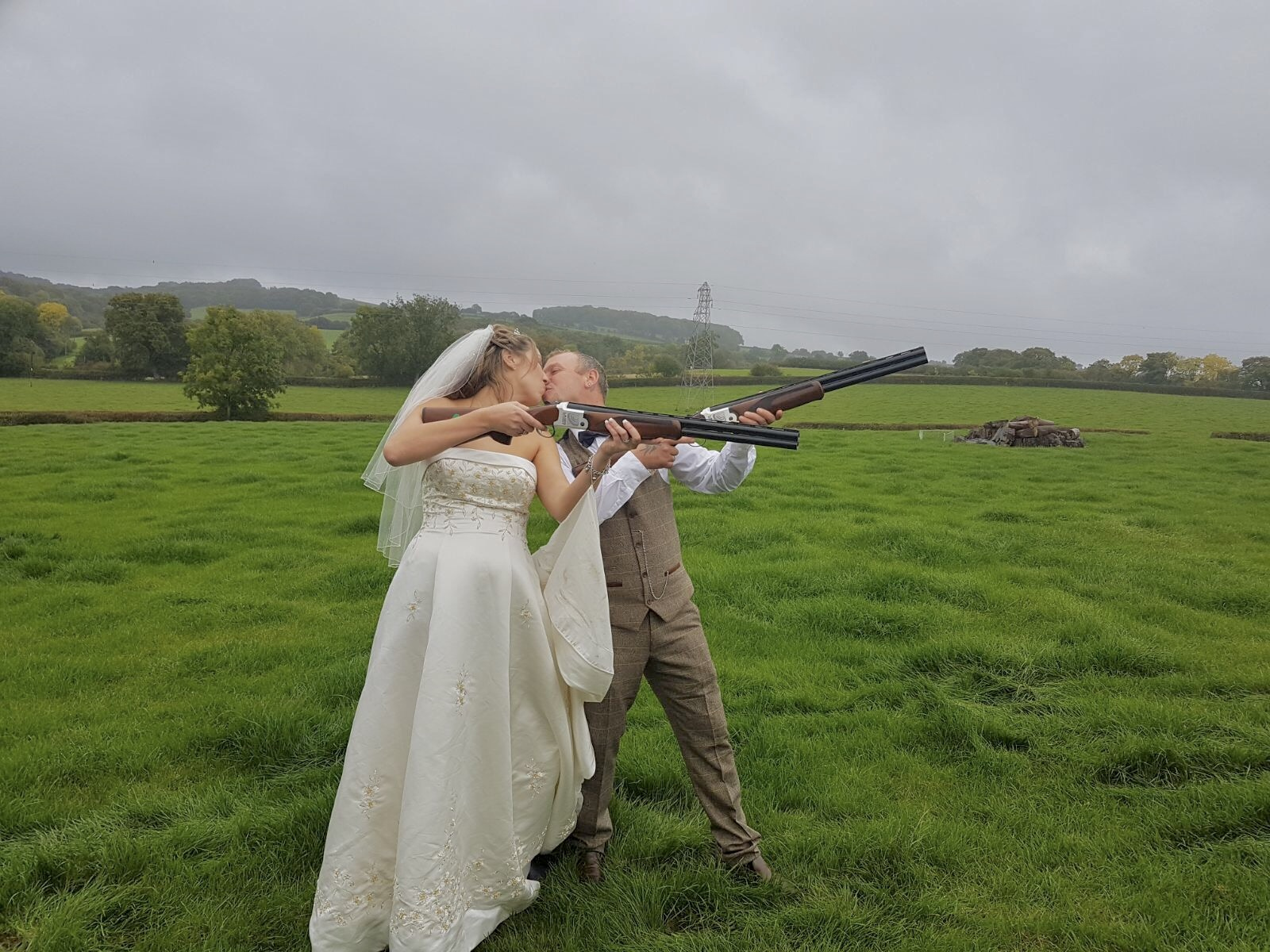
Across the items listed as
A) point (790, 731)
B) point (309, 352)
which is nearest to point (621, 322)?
point (309, 352)

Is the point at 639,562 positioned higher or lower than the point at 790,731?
higher

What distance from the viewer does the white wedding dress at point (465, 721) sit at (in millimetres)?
3113

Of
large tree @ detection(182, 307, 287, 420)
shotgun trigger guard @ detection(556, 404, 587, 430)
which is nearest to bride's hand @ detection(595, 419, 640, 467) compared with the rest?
shotgun trigger guard @ detection(556, 404, 587, 430)

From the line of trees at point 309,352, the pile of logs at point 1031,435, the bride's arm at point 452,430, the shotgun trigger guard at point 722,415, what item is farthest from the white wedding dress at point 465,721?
the line of trees at point 309,352

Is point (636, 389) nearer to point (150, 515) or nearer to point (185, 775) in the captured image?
point (150, 515)

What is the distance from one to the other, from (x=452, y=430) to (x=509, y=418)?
0.91ft

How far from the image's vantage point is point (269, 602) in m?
7.96

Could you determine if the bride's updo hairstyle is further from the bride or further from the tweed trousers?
the tweed trousers

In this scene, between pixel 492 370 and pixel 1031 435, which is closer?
pixel 492 370

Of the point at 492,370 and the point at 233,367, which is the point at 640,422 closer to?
the point at 492,370

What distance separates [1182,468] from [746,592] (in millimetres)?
15278

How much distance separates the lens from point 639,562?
359 cm

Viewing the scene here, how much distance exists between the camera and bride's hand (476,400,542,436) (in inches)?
127

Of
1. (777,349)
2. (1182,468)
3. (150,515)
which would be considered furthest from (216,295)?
(1182,468)
